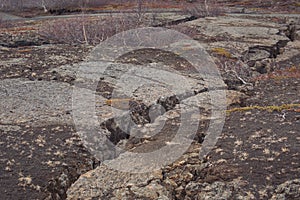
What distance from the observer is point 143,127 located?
13.6ft

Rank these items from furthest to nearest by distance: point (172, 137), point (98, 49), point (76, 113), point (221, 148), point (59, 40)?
point (59, 40)
point (98, 49)
point (76, 113)
point (172, 137)
point (221, 148)

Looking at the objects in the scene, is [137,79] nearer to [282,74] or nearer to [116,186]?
[282,74]

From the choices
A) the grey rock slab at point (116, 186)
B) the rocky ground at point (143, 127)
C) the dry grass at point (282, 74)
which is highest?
the dry grass at point (282, 74)

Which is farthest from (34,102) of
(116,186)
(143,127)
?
(116,186)

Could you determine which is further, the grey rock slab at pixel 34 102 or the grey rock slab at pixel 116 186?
the grey rock slab at pixel 34 102

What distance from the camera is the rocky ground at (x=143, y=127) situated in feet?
9.96

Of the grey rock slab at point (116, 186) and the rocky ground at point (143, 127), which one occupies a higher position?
the rocky ground at point (143, 127)

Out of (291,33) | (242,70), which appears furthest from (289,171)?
(291,33)

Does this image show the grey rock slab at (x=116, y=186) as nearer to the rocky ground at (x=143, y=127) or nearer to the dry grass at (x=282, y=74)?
the rocky ground at (x=143, y=127)

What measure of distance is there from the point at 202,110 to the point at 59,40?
16.7 feet

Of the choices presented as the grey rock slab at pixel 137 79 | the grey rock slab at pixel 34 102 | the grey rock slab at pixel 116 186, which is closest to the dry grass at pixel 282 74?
the grey rock slab at pixel 137 79

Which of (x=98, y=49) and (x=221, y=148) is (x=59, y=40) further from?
(x=221, y=148)

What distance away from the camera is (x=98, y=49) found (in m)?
7.34

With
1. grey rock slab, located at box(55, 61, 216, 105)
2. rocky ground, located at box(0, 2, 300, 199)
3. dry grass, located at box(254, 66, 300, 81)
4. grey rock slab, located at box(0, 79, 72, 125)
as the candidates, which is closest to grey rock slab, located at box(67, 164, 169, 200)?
rocky ground, located at box(0, 2, 300, 199)
